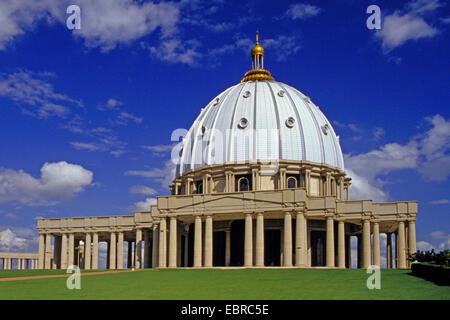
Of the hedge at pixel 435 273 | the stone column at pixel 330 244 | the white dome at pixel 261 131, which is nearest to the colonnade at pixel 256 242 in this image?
the stone column at pixel 330 244

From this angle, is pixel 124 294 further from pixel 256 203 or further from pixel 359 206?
pixel 359 206

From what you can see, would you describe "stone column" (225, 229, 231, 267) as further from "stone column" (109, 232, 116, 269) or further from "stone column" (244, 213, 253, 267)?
"stone column" (109, 232, 116, 269)

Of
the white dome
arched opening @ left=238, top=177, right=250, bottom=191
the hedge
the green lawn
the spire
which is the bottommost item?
the green lawn

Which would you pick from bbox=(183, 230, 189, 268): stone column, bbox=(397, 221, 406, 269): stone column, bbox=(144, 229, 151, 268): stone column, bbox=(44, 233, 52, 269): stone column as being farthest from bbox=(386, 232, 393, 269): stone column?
bbox=(44, 233, 52, 269): stone column

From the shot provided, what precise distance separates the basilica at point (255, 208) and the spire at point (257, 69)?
0.19 metres

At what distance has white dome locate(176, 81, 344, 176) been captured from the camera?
269ft

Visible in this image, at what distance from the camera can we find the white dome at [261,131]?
8194cm

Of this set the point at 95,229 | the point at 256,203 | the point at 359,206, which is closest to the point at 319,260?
the point at 359,206

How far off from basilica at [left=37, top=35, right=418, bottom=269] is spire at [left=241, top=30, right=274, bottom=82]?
0.19m

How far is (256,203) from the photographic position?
67562 mm

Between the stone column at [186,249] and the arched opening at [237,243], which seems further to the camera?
the stone column at [186,249]

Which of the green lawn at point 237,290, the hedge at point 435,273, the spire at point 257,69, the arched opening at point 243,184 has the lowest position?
the green lawn at point 237,290

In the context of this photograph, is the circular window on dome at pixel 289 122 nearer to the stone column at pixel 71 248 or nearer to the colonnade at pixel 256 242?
the colonnade at pixel 256 242

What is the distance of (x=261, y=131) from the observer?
271 feet
